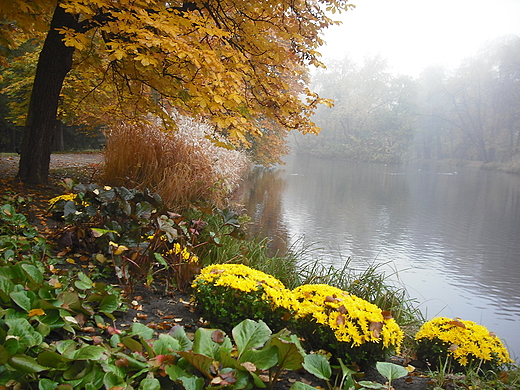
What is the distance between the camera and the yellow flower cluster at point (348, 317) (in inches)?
79.4

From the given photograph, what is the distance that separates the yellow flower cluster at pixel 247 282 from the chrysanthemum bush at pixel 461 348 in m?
0.90

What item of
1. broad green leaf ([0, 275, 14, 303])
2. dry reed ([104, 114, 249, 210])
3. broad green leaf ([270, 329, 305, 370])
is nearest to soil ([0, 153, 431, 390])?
broad green leaf ([270, 329, 305, 370])

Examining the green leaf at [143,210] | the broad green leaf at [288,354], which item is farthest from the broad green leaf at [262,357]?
the green leaf at [143,210]

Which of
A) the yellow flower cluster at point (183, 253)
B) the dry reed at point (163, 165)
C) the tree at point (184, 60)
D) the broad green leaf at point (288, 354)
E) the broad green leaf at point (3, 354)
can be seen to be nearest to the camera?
the broad green leaf at point (3, 354)

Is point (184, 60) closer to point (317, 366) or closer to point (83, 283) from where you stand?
point (83, 283)

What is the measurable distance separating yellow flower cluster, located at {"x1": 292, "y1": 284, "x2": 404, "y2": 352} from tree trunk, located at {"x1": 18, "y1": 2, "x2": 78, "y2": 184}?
4.49m

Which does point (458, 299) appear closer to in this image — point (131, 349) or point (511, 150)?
point (131, 349)

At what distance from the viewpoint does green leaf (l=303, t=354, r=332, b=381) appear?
1660 mm

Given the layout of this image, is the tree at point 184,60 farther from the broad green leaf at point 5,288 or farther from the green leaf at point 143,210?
the broad green leaf at point 5,288

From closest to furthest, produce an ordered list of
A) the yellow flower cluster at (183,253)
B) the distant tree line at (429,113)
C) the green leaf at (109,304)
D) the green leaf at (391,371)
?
the green leaf at (391,371) < the green leaf at (109,304) < the yellow flower cluster at (183,253) < the distant tree line at (429,113)

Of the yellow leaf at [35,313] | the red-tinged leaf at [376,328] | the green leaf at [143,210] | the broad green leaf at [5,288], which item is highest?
the green leaf at [143,210]

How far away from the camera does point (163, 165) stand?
613cm

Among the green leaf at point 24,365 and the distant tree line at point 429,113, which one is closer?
the green leaf at point 24,365

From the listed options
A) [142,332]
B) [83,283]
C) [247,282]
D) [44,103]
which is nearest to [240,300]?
[247,282]
